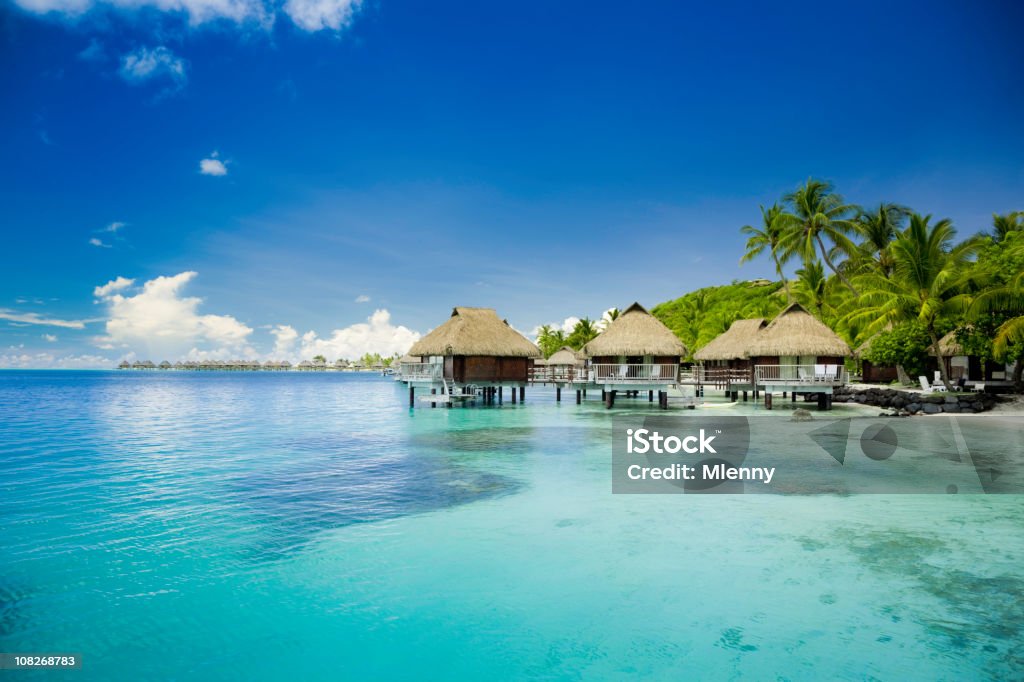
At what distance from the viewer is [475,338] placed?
86.3ft

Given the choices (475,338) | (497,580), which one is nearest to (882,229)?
(475,338)

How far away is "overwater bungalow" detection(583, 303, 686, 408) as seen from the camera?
24.3m

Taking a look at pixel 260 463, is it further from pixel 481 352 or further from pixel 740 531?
pixel 481 352

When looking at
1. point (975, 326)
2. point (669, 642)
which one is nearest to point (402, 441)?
point (669, 642)

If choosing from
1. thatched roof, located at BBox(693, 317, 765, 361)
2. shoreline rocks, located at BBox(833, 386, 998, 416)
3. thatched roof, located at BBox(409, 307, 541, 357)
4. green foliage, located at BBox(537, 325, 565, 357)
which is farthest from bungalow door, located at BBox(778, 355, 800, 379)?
green foliage, located at BBox(537, 325, 565, 357)

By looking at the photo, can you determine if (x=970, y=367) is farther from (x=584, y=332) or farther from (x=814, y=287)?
(x=584, y=332)

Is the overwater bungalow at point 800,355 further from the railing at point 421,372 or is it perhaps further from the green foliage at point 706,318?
the green foliage at point 706,318

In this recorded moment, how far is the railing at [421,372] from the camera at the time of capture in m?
27.0

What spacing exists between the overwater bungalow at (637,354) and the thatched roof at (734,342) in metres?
5.50

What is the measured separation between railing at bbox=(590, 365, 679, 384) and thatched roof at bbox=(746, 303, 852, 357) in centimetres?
365

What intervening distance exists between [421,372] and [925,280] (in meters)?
20.8

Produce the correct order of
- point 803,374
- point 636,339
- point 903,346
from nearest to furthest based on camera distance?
point 803,374 < point 903,346 < point 636,339

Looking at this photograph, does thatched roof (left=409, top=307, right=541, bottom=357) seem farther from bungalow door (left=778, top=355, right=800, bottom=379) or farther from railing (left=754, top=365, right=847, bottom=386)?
bungalow door (left=778, top=355, right=800, bottom=379)

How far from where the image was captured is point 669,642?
4.80m
